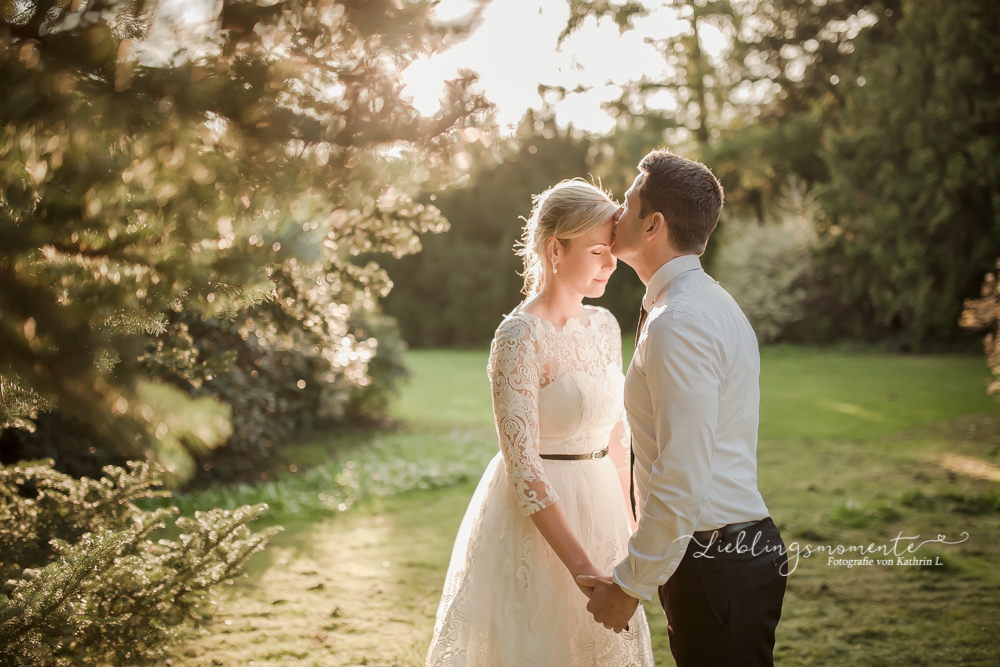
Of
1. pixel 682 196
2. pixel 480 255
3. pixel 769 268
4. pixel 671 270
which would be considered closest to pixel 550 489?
pixel 671 270

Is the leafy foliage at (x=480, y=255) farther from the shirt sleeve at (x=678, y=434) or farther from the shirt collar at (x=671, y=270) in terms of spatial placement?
the shirt sleeve at (x=678, y=434)

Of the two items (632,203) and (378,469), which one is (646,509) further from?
(378,469)

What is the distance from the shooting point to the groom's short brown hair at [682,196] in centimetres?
204

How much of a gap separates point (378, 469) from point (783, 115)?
70.6 feet

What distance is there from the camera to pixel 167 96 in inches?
46.9

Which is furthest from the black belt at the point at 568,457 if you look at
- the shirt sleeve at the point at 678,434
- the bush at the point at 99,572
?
the bush at the point at 99,572

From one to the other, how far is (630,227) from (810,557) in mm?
4167

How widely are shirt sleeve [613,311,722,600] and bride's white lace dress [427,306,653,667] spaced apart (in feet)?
1.61

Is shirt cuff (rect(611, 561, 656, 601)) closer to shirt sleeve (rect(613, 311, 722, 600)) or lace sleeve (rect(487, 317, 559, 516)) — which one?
shirt sleeve (rect(613, 311, 722, 600))

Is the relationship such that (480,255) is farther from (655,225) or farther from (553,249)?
(655,225)

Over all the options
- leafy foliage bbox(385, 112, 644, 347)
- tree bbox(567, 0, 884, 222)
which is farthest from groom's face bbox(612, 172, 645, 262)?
A: leafy foliage bbox(385, 112, 644, 347)

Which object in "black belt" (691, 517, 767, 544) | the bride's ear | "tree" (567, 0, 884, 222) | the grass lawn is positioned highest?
"tree" (567, 0, 884, 222)

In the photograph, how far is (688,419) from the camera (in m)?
1.80

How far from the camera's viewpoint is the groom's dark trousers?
1.92 m
